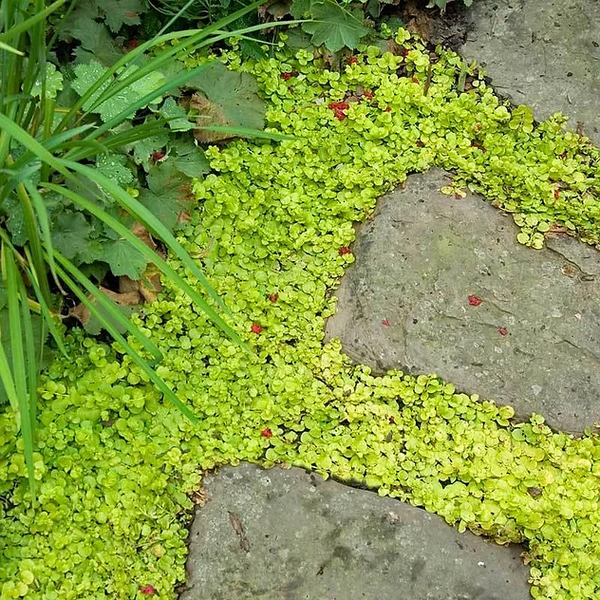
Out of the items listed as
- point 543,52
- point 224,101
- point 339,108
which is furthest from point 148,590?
point 543,52

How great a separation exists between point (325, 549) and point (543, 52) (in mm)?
2376

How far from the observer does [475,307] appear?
2768 mm

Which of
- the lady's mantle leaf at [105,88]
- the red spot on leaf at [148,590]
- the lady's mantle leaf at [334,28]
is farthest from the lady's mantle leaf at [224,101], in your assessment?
the red spot on leaf at [148,590]

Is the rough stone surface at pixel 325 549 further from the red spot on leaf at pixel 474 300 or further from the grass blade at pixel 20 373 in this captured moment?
the red spot on leaf at pixel 474 300

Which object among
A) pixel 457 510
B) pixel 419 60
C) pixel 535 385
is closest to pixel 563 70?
pixel 419 60

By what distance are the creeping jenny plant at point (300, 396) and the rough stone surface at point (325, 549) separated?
6 centimetres

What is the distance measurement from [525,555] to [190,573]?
1.05m

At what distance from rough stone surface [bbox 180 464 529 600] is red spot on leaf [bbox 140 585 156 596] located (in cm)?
11

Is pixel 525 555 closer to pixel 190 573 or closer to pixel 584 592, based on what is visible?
pixel 584 592

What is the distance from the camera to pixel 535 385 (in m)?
2.64

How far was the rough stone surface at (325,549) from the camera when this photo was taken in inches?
89.1

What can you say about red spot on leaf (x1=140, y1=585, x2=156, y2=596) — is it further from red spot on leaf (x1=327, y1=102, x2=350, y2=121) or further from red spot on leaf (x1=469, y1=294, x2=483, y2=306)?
red spot on leaf (x1=327, y1=102, x2=350, y2=121)

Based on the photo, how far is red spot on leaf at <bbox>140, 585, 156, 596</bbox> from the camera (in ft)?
7.20

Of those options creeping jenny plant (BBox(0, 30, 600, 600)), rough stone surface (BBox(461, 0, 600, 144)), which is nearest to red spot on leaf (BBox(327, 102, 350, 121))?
creeping jenny plant (BBox(0, 30, 600, 600))
